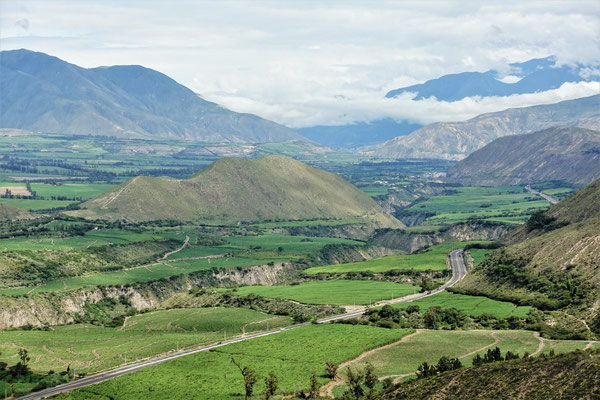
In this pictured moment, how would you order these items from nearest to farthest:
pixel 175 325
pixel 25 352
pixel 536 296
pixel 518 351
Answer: pixel 518 351 → pixel 25 352 → pixel 536 296 → pixel 175 325

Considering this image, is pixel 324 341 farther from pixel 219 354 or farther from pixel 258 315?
pixel 258 315

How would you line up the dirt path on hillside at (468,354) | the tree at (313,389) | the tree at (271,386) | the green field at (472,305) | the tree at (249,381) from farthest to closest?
1. the green field at (472,305)
2. the dirt path on hillside at (468,354)
3. the tree at (313,389)
4. the tree at (249,381)
5. the tree at (271,386)

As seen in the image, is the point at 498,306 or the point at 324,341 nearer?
the point at 324,341

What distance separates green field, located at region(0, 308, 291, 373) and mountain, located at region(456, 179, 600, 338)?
4969cm

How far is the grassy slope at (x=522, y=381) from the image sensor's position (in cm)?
7531

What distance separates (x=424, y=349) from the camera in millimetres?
117375

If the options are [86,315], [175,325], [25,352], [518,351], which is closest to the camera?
[518,351]

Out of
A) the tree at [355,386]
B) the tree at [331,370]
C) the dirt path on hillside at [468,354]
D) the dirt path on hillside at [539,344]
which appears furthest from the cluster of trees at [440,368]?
the tree at [331,370]

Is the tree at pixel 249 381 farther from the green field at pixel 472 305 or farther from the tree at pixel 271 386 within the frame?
the green field at pixel 472 305

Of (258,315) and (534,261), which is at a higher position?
(534,261)

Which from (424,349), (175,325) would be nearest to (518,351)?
(424,349)

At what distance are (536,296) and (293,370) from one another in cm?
6061

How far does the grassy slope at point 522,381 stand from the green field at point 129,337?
56856 millimetres

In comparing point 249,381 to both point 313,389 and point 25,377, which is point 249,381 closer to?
point 313,389
